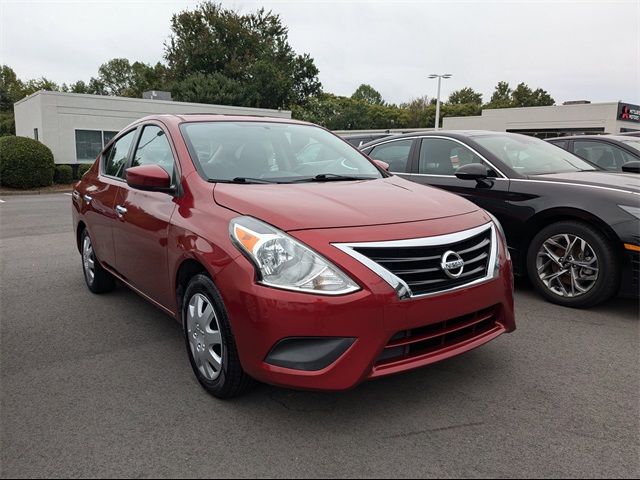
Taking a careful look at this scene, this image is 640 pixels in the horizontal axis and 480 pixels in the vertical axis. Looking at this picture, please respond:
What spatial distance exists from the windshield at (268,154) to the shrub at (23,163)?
1707 centimetres

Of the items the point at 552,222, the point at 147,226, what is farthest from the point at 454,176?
the point at 147,226

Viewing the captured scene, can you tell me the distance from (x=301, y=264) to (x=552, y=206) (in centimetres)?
301

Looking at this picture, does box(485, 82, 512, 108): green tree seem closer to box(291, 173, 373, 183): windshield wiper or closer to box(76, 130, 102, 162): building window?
box(76, 130, 102, 162): building window

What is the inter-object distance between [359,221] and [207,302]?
3.07ft

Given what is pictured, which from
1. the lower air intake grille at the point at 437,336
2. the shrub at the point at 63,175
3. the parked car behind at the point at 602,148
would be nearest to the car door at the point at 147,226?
the lower air intake grille at the point at 437,336

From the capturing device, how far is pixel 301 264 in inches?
96.5

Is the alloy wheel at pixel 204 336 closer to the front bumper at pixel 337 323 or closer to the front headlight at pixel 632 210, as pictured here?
the front bumper at pixel 337 323

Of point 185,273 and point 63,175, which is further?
point 63,175

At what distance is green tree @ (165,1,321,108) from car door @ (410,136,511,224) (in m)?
38.9

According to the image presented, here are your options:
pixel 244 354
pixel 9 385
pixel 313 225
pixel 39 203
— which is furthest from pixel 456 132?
pixel 39 203

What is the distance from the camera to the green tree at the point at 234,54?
45162 mm

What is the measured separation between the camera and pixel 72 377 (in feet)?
10.5

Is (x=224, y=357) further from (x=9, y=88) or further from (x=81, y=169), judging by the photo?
(x=9, y=88)

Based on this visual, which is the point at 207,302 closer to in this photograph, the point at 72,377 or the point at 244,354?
the point at 244,354
